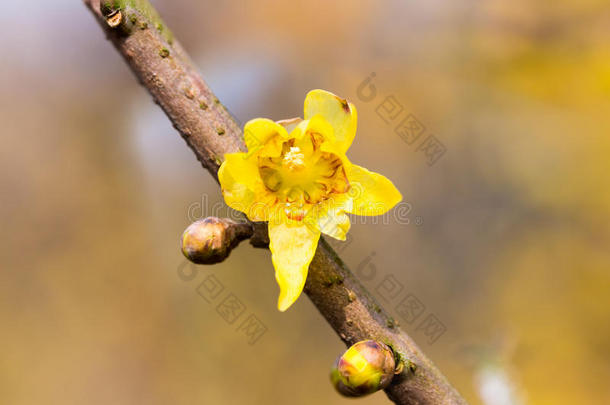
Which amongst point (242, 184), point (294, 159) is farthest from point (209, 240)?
point (294, 159)

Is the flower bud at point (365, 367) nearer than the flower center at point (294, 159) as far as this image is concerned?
Yes

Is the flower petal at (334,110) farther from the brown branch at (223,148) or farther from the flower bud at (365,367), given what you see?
the flower bud at (365,367)

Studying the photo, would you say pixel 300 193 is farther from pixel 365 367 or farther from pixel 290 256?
pixel 365 367

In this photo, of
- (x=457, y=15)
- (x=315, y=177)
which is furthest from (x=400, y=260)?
(x=315, y=177)

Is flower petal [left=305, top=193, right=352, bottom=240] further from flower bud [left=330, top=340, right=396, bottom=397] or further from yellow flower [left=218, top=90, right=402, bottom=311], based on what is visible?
flower bud [left=330, top=340, right=396, bottom=397]

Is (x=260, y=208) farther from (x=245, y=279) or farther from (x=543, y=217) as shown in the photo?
(x=543, y=217)

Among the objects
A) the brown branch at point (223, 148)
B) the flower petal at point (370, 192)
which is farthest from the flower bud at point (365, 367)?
the flower petal at point (370, 192)
